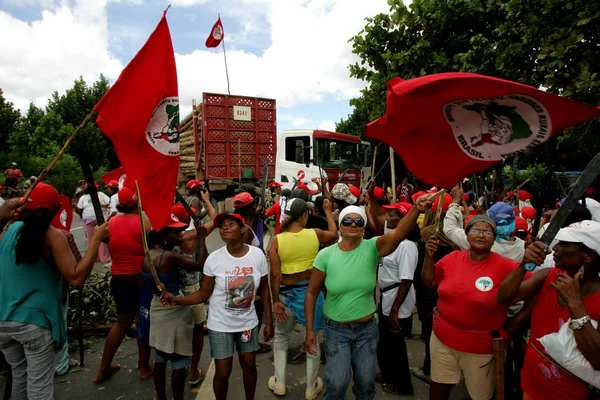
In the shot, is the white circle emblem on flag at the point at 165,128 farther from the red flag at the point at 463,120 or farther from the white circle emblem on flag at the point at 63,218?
the red flag at the point at 463,120

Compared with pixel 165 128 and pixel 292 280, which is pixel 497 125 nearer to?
pixel 292 280

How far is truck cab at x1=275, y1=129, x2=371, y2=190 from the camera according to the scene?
1188 centimetres

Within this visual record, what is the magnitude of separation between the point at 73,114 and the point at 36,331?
30430mm

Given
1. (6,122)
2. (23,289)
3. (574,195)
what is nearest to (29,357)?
(23,289)

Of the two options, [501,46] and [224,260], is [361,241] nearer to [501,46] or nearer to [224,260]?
[224,260]

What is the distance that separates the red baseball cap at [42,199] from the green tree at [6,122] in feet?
89.8

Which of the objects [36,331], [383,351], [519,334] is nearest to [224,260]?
[36,331]

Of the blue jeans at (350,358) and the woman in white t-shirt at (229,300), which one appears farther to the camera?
the woman in white t-shirt at (229,300)

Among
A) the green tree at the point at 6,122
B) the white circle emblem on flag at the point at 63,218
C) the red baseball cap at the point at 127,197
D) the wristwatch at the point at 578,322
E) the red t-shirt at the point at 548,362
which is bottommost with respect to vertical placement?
the red t-shirt at the point at 548,362

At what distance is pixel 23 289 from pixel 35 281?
8cm

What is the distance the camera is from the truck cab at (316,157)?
11.9 meters

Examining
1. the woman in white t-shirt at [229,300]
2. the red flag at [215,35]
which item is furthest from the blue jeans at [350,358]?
the red flag at [215,35]

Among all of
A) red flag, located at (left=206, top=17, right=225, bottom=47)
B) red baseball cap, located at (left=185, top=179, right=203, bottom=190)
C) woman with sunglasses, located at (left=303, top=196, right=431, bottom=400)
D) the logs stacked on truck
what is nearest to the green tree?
the logs stacked on truck

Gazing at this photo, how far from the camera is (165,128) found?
2.98 metres
